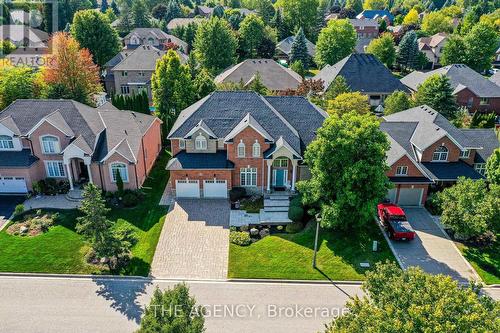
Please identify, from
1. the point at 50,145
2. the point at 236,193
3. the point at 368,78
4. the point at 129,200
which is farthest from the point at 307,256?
the point at 368,78

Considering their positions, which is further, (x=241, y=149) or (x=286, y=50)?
(x=286, y=50)

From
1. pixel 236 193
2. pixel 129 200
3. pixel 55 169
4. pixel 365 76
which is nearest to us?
pixel 129 200

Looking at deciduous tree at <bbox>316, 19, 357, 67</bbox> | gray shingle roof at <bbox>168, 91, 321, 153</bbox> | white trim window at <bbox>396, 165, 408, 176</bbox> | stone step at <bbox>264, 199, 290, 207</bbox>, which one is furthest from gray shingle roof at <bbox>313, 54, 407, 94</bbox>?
stone step at <bbox>264, 199, 290, 207</bbox>

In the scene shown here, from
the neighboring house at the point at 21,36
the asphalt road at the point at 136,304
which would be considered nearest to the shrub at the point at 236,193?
the asphalt road at the point at 136,304

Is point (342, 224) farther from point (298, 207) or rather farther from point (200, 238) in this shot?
point (200, 238)

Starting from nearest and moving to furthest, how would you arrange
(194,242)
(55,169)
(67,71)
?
(194,242), (55,169), (67,71)

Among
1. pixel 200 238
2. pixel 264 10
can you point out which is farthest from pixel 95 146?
pixel 264 10

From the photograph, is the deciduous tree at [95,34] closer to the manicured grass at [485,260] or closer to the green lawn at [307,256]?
the green lawn at [307,256]

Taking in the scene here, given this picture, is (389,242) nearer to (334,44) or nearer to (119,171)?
(119,171)
